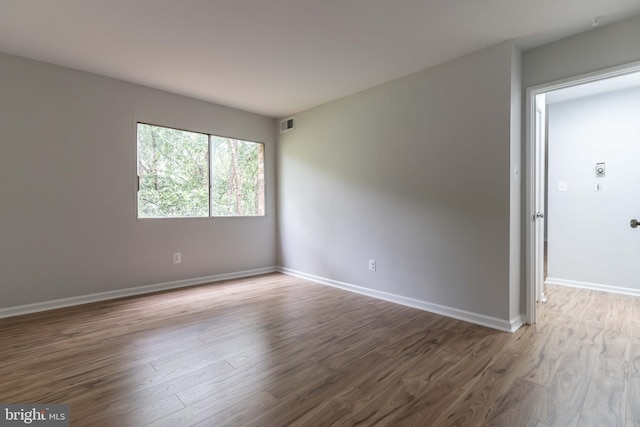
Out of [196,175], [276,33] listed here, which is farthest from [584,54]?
[196,175]

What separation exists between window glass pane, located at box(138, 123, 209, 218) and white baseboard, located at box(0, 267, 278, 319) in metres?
0.89

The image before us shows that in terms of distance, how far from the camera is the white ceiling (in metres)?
2.15

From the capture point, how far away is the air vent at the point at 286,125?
4717 millimetres

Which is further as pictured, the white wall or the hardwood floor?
the white wall

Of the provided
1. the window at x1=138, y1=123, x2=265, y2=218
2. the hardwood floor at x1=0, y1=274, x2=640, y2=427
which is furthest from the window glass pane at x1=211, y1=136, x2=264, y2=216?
the hardwood floor at x1=0, y1=274, x2=640, y2=427

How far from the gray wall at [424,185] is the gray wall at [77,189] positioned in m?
1.84

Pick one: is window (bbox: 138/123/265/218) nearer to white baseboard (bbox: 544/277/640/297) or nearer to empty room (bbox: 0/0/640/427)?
empty room (bbox: 0/0/640/427)

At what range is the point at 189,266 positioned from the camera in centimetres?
410

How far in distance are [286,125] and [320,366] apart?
3709 mm

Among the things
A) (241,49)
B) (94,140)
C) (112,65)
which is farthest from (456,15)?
(94,140)

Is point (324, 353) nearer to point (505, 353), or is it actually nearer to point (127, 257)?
point (505, 353)

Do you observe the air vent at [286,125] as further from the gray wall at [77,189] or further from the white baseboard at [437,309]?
the white baseboard at [437,309]

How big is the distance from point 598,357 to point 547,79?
223 cm

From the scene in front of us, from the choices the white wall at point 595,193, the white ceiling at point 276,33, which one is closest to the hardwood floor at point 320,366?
the white wall at point 595,193
